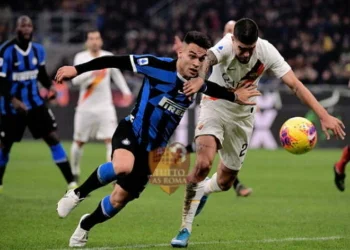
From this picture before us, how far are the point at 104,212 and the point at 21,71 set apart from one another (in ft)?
17.2

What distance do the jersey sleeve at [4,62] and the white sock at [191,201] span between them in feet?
16.0

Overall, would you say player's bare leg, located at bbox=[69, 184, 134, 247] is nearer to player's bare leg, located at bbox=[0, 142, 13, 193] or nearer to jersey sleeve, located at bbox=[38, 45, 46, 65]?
player's bare leg, located at bbox=[0, 142, 13, 193]

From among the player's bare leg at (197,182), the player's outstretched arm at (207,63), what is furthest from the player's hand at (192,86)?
the player's bare leg at (197,182)

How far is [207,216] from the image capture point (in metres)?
10.1

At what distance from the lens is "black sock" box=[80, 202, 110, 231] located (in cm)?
743

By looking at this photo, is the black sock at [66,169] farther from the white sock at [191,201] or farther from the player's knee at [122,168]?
the player's knee at [122,168]

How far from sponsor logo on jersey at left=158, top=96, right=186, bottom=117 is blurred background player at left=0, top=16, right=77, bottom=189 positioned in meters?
4.77

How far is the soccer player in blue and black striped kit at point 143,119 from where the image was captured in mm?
7316

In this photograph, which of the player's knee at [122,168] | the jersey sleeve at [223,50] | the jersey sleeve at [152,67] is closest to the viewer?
the player's knee at [122,168]

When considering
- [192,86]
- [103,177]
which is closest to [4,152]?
[103,177]

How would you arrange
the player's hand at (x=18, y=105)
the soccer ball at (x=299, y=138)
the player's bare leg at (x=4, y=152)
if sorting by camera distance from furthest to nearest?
the player's bare leg at (x=4, y=152)
the player's hand at (x=18, y=105)
the soccer ball at (x=299, y=138)

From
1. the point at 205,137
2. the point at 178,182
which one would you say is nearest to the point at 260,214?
the point at 205,137

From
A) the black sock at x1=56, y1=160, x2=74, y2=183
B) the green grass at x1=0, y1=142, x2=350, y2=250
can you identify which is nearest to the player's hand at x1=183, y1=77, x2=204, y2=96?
the green grass at x1=0, y1=142, x2=350, y2=250

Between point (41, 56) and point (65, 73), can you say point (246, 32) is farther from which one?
point (41, 56)
